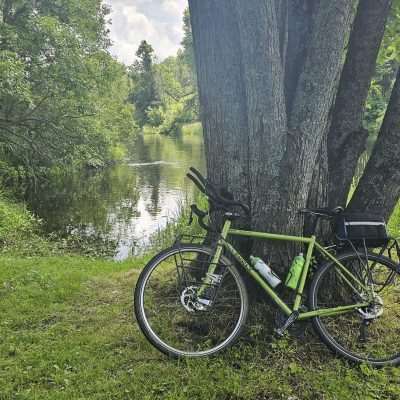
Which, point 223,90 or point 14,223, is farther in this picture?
point 14,223

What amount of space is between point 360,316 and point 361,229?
0.69 metres

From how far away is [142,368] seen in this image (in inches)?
115

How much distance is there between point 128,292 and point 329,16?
3259mm

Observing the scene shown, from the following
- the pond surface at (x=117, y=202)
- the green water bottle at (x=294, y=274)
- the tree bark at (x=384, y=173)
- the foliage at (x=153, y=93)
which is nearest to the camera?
the green water bottle at (x=294, y=274)

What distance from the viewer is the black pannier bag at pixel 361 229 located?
3.23 meters

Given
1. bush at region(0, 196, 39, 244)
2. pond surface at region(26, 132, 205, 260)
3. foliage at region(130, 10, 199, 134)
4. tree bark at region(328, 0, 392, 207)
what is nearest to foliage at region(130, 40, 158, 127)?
foliage at region(130, 10, 199, 134)

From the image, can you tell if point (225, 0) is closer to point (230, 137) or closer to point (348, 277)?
point (230, 137)

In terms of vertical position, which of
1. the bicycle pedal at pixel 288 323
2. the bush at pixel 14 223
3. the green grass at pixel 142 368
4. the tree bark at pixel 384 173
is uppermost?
the tree bark at pixel 384 173

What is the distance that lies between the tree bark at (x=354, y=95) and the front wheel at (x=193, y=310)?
130cm

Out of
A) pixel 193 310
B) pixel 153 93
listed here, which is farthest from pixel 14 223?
pixel 153 93

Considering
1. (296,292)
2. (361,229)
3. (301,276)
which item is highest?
(361,229)

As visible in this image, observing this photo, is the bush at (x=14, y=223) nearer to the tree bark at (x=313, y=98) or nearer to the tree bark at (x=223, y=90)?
the tree bark at (x=223, y=90)

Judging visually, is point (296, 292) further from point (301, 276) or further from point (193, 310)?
point (193, 310)

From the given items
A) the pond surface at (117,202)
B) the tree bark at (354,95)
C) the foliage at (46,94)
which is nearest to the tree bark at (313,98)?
the tree bark at (354,95)
